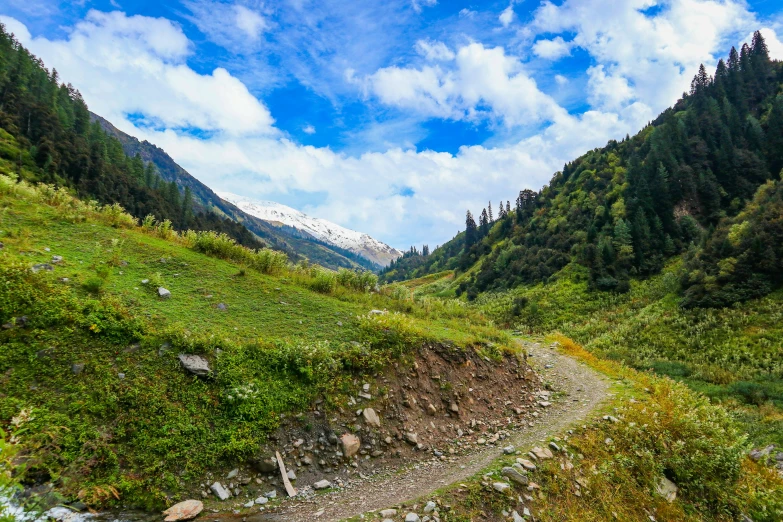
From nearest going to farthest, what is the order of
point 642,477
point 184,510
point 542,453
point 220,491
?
point 184,510
point 220,491
point 542,453
point 642,477

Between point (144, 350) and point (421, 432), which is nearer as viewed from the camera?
point (144, 350)

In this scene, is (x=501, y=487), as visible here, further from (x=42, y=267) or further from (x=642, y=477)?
(x=42, y=267)

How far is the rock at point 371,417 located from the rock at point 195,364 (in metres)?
3.36

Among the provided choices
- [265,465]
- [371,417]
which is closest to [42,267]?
[265,465]

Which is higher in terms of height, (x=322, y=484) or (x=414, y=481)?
(x=414, y=481)

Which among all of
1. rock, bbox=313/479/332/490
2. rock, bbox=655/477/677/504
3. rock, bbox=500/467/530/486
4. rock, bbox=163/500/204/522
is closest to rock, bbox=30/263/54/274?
rock, bbox=163/500/204/522

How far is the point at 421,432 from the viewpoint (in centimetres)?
812

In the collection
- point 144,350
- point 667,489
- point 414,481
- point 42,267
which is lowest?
point 414,481

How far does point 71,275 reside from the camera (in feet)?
25.7

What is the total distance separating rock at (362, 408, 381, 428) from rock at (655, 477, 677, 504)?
21.7ft

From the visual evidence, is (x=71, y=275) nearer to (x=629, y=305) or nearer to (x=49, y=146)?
(x=629, y=305)

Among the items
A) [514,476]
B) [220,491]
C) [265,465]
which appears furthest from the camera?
[514,476]

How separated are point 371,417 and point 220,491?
3151 mm

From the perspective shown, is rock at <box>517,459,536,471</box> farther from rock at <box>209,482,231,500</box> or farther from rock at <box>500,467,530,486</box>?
rock at <box>209,482,231,500</box>
